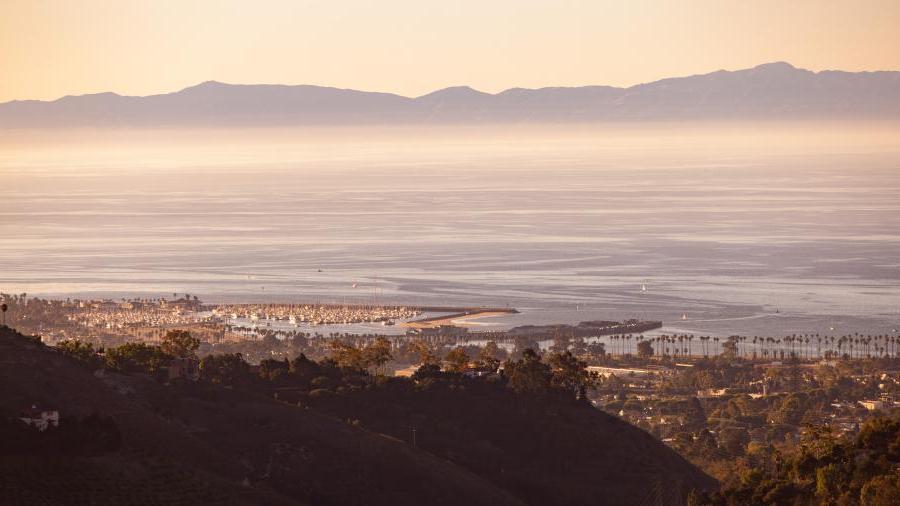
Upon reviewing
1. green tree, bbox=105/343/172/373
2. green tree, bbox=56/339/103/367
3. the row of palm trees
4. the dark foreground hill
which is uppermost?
green tree, bbox=56/339/103/367

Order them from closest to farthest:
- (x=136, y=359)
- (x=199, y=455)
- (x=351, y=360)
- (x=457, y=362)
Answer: (x=199, y=455) → (x=136, y=359) → (x=351, y=360) → (x=457, y=362)

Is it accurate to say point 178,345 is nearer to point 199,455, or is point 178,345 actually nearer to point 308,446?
point 308,446

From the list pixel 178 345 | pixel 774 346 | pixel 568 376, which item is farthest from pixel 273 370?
pixel 774 346

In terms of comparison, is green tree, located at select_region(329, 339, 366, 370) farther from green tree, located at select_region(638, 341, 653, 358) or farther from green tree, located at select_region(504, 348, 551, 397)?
green tree, located at select_region(638, 341, 653, 358)

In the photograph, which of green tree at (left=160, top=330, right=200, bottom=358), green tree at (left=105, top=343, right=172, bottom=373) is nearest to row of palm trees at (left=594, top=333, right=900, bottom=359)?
green tree at (left=160, top=330, right=200, bottom=358)

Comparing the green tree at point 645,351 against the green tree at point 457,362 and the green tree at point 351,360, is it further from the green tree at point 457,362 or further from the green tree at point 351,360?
the green tree at point 351,360
